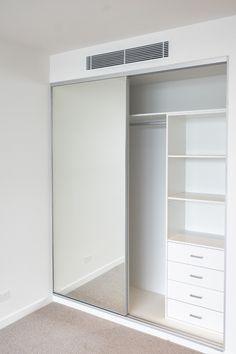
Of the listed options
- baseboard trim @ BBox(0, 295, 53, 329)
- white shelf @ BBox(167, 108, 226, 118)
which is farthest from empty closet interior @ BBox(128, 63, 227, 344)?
baseboard trim @ BBox(0, 295, 53, 329)

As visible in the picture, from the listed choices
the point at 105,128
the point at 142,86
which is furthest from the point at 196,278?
the point at 142,86

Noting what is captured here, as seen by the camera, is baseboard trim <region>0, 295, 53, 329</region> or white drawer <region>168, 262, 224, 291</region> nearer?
white drawer <region>168, 262, 224, 291</region>

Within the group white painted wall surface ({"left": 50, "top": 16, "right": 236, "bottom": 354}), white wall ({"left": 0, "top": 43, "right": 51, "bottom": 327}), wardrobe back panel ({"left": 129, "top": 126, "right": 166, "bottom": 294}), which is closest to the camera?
white painted wall surface ({"left": 50, "top": 16, "right": 236, "bottom": 354})

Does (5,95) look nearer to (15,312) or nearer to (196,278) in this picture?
(15,312)

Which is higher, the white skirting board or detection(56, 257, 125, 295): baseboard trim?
detection(56, 257, 125, 295): baseboard trim

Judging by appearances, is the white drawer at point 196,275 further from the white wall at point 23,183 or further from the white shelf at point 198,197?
the white wall at point 23,183

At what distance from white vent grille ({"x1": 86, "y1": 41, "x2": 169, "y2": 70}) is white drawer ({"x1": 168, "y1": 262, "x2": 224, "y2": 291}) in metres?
1.83

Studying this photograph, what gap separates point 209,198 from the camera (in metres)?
3.06

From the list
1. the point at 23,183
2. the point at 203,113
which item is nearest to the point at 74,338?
the point at 23,183

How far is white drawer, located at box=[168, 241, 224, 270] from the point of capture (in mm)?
2852

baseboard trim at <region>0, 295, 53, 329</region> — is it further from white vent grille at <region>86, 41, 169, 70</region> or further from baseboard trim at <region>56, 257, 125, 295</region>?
white vent grille at <region>86, 41, 169, 70</region>

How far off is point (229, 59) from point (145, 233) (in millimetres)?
2099

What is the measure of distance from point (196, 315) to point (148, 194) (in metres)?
1.37

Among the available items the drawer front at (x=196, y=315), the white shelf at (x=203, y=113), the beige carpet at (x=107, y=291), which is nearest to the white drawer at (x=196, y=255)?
the drawer front at (x=196, y=315)
